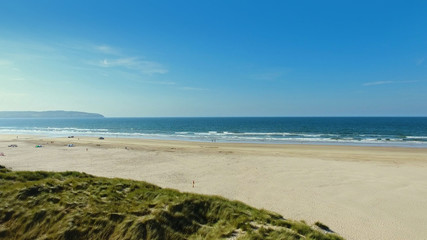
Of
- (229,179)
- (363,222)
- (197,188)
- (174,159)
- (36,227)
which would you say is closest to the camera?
(36,227)

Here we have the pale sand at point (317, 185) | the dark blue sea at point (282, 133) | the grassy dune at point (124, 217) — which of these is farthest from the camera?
the dark blue sea at point (282, 133)

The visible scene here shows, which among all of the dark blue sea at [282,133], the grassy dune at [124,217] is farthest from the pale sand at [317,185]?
the dark blue sea at [282,133]

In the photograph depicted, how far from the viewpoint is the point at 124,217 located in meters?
5.74

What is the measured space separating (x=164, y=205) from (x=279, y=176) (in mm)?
11157

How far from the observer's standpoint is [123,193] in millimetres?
7820

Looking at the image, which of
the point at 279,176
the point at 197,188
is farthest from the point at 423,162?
the point at 197,188

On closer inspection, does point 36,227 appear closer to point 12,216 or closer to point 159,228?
point 12,216

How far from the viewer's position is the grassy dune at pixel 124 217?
5293 mm

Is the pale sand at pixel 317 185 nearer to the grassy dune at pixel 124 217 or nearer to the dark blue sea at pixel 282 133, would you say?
the grassy dune at pixel 124 217

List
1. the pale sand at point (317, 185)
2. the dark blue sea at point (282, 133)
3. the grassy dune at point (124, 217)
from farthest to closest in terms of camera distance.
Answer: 1. the dark blue sea at point (282, 133)
2. the pale sand at point (317, 185)
3. the grassy dune at point (124, 217)

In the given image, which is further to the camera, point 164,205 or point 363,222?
point 363,222

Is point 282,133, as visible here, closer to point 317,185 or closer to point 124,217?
point 317,185

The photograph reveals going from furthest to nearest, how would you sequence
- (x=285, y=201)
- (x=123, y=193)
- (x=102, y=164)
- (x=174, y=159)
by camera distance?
(x=174, y=159)
(x=102, y=164)
(x=285, y=201)
(x=123, y=193)

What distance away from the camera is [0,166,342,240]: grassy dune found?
5.29m
